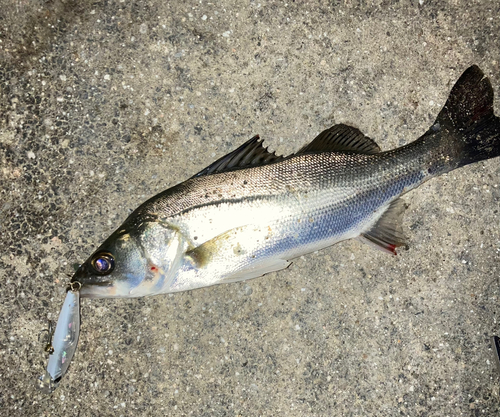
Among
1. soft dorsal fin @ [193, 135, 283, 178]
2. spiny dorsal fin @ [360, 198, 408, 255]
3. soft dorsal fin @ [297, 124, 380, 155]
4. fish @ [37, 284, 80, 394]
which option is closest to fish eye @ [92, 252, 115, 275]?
fish @ [37, 284, 80, 394]

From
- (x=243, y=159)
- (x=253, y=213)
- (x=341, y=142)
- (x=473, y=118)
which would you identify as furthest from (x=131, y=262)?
(x=473, y=118)

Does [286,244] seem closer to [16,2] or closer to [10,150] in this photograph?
[10,150]

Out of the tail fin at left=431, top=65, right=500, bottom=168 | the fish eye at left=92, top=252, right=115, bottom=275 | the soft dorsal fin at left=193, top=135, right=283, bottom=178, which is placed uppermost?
the tail fin at left=431, top=65, right=500, bottom=168

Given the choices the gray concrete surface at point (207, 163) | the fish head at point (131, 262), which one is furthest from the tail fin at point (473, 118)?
the fish head at point (131, 262)

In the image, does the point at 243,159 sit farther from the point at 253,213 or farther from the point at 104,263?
the point at 104,263

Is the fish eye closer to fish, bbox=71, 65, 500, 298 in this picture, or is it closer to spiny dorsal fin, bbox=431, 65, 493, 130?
fish, bbox=71, 65, 500, 298

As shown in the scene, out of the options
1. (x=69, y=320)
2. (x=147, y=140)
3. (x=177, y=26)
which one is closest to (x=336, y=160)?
(x=147, y=140)

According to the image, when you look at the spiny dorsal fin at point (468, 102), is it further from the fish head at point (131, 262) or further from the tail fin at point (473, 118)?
the fish head at point (131, 262)
